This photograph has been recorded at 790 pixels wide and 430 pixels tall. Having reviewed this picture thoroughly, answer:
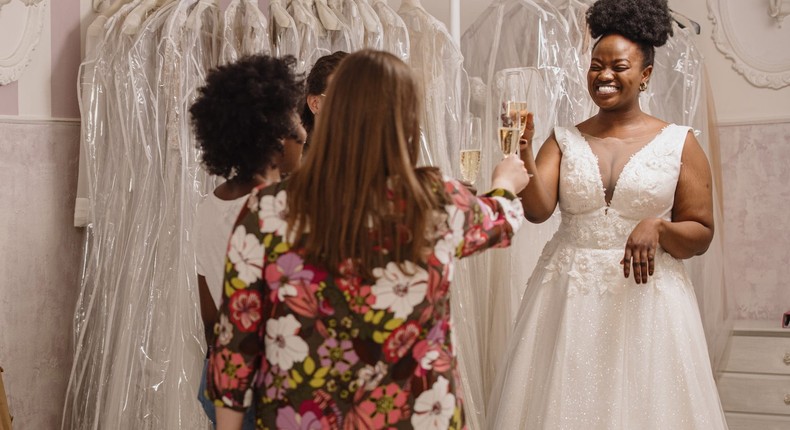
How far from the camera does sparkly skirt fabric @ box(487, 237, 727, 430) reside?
7.18 feet

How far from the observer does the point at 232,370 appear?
5.04 feet

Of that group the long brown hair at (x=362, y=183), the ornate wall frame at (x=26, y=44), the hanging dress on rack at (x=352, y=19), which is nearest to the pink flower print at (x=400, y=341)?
the long brown hair at (x=362, y=183)

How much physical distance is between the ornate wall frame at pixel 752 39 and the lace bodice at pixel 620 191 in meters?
1.66

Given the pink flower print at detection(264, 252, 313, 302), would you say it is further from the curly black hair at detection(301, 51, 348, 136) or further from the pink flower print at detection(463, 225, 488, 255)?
the curly black hair at detection(301, 51, 348, 136)

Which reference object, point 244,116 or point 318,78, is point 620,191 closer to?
point 318,78

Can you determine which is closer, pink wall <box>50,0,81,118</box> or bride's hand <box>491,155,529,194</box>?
bride's hand <box>491,155,529,194</box>

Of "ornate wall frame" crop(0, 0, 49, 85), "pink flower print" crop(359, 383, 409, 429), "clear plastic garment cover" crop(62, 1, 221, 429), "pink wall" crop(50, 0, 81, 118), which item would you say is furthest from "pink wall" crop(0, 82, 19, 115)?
"pink flower print" crop(359, 383, 409, 429)

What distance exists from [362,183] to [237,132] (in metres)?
0.33

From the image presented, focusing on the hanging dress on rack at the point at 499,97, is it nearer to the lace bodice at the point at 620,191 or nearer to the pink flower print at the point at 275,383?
the lace bodice at the point at 620,191

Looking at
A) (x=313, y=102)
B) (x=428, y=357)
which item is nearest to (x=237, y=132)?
(x=428, y=357)

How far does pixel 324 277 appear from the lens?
1.49 m

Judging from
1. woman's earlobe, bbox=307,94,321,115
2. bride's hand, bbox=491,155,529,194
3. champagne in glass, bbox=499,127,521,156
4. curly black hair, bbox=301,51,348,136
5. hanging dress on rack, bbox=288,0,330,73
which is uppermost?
hanging dress on rack, bbox=288,0,330,73

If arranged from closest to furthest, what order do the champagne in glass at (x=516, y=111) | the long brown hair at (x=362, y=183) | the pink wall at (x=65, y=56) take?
1. the long brown hair at (x=362, y=183)
2. the champagne in glass at (x=516, y=111)
3. the pink wall at (x=65, y=56)

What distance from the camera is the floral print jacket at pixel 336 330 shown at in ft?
4.90
